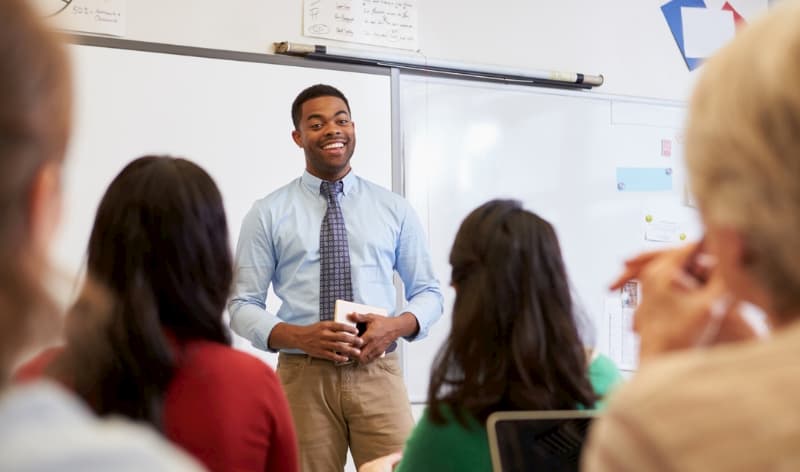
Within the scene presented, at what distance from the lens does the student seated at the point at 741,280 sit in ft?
2.18

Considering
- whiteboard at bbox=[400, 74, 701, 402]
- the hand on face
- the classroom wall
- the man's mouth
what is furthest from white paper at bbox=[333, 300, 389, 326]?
the hand on face

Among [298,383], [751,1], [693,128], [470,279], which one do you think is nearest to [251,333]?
[298,383]

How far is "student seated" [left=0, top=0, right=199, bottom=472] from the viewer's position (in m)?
0.56

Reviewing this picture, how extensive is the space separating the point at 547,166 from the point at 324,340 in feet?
5.96

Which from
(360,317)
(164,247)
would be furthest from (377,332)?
(164,247)

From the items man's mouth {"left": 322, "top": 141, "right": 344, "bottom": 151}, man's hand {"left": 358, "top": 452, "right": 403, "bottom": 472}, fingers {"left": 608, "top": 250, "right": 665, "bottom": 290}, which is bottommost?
man's hand {"left": 358, "top": 452, "right": 403, "bottom": 472}

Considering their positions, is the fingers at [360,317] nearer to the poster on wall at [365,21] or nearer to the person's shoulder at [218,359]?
the poster on wall at [365,21]

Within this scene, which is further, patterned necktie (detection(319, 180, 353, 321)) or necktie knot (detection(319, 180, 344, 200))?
necktie knot (detection(319, 180, 344, 200))

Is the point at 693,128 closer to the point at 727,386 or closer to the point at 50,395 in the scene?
the point at 727,386

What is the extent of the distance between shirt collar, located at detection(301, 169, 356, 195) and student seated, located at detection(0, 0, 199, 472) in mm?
2869

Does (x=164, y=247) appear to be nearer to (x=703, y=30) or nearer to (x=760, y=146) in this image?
(x=760, y=146)

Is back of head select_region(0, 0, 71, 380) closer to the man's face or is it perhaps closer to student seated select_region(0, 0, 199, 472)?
student seated select_region(0, 0, 199, 472)

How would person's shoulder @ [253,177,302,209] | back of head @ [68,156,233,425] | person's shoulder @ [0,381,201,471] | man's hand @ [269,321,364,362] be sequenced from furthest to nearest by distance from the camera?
person's shoulder @ [253,177,302,209] < man's hand @ [269,321,364,362] < back of head @ [68,156,233,425] < person's shoulder @ [0,381,201,471]

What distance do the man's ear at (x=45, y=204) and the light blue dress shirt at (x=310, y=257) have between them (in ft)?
8.44
